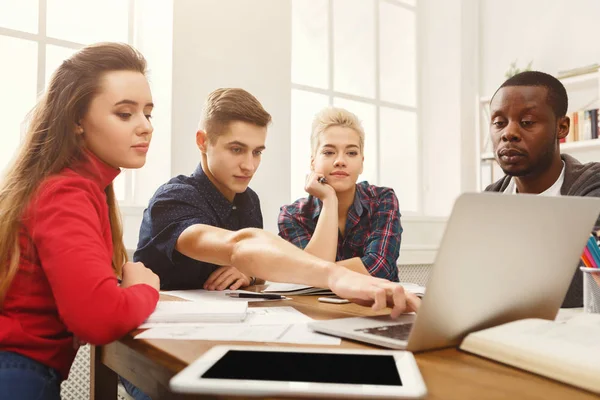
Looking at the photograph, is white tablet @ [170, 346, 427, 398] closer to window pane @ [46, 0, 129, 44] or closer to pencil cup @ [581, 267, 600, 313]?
pencil cup @ [581, 267, 600, 313]

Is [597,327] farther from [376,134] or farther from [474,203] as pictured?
[376,134]

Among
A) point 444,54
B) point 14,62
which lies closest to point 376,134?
point 444,54

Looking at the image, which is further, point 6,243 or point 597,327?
point 6,243

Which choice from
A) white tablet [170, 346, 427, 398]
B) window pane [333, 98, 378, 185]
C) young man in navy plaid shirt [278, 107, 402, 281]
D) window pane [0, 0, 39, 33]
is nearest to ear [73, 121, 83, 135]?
white tablet [170, 346, 427, 398]

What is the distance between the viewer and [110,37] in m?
2.44

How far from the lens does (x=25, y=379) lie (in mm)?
801

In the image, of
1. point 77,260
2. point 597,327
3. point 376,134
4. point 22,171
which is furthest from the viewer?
point 376,134

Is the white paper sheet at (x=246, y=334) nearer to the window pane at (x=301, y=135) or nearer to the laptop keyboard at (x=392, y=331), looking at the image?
the laptop keyboard at (x=392, y=331)

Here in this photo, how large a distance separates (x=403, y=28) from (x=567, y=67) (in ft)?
3.95

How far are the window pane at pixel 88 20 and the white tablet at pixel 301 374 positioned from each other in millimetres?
2260

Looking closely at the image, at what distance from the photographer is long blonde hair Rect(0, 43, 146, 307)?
94 cm

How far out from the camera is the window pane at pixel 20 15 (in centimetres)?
214

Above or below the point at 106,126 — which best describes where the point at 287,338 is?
below

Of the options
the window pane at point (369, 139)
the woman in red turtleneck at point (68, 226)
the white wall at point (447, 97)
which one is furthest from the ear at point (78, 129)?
the white wall at point (447, 97)
